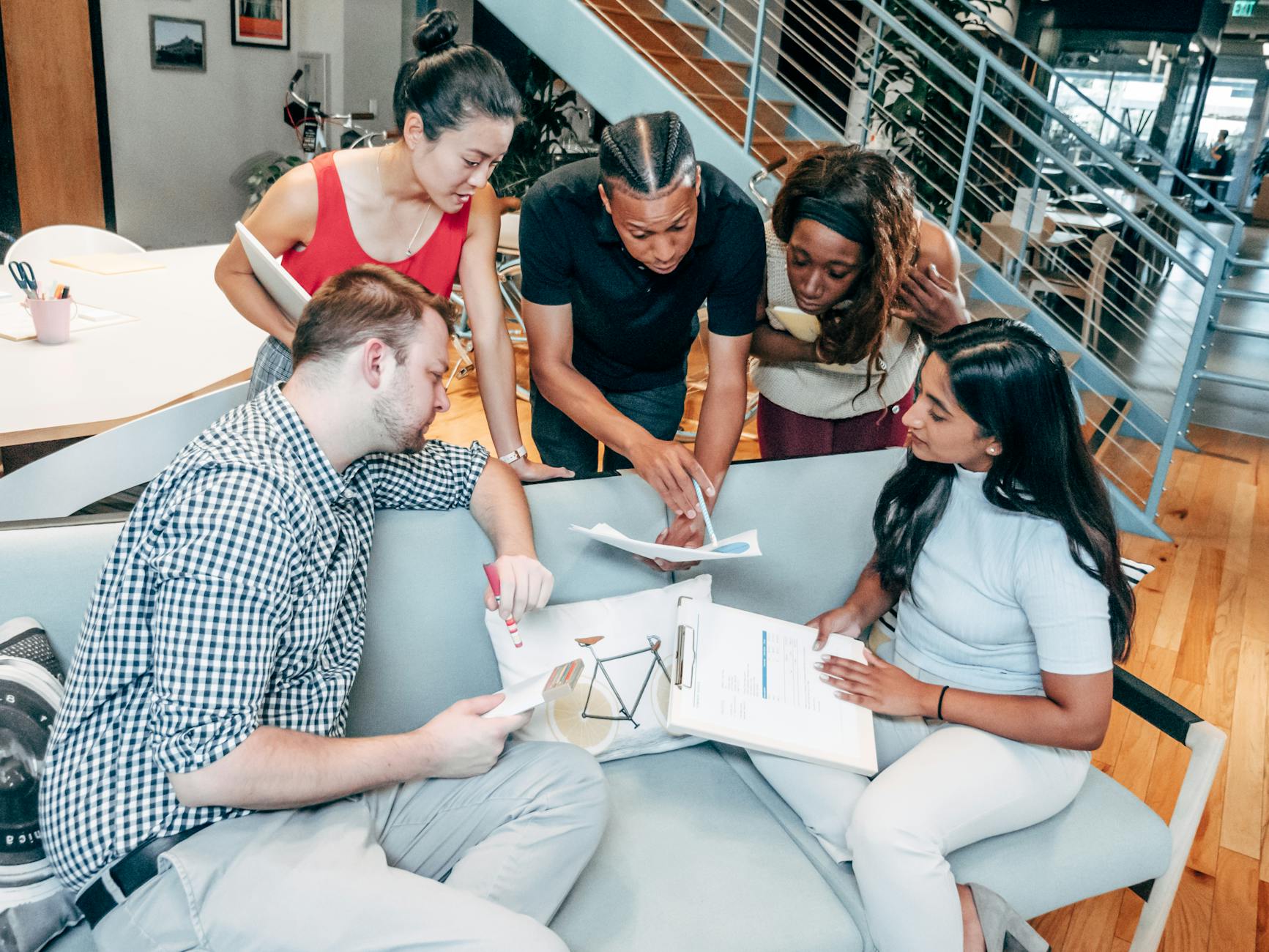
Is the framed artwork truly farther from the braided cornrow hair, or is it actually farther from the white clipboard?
the braided cornrow hair

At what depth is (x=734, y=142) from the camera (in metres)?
3.74

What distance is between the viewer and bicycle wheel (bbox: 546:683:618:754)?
1606 millimetres

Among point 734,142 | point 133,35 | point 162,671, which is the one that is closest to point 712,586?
point 162,671

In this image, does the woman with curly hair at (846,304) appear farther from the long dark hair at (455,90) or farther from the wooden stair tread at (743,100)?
the wooden stair tread at (743,100)

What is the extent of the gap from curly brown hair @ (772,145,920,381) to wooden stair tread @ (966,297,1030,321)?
2179 mm

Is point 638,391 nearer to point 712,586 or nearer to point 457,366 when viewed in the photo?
point 712,586

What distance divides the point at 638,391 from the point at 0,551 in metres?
1.26

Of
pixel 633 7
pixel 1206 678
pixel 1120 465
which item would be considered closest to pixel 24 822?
pixel 1206 678

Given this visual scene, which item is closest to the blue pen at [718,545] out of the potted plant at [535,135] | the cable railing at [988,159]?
the cable railing at [988,159]

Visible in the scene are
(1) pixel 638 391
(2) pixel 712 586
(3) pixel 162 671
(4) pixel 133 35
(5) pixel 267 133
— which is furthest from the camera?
(5) pixel 267 133

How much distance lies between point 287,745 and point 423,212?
3.89 feet

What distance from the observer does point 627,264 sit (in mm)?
1935

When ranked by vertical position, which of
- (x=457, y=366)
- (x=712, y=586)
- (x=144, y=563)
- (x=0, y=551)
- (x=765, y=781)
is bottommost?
(x=457, y=366)

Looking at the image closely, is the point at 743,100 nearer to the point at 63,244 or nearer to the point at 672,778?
the point at 63,244
